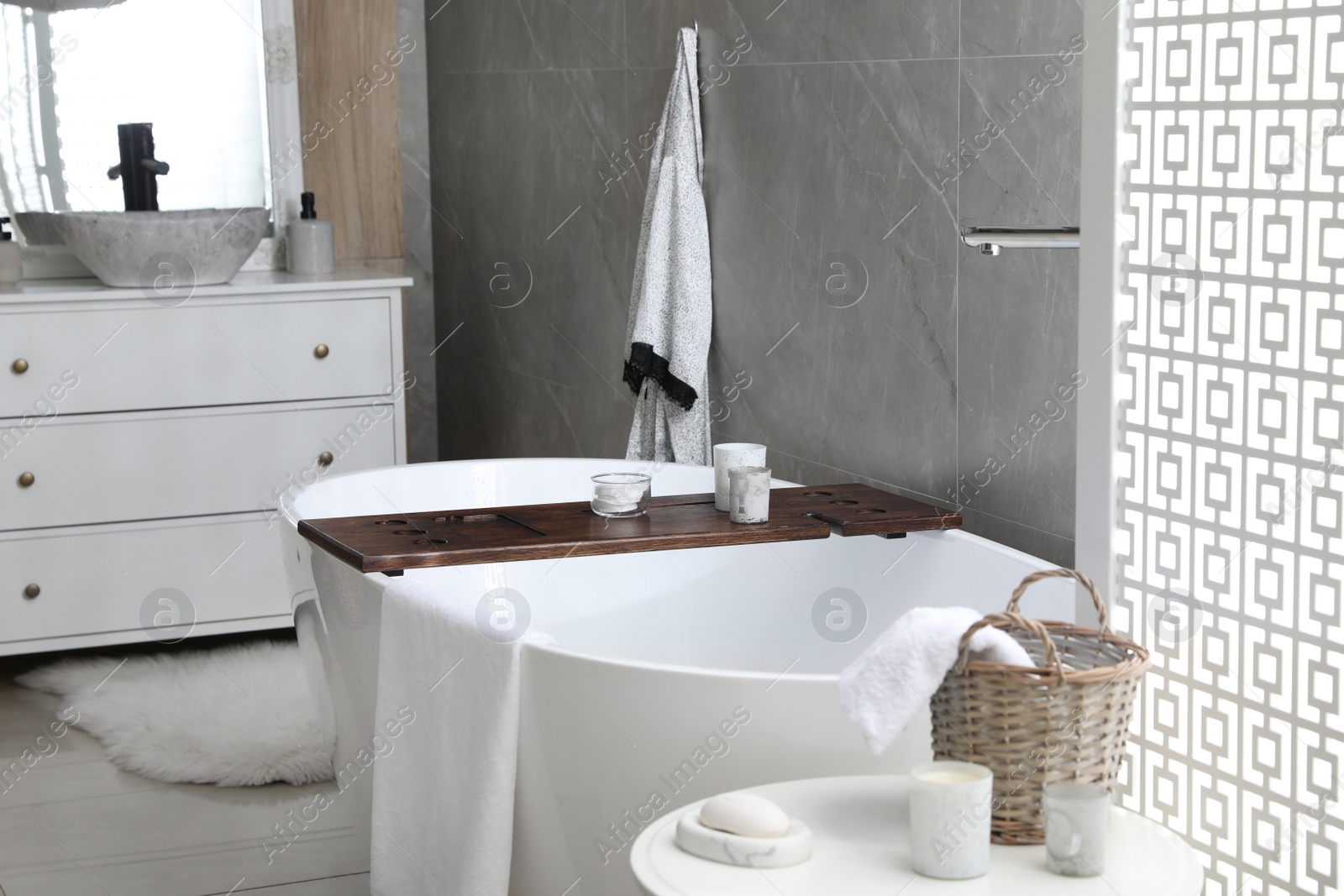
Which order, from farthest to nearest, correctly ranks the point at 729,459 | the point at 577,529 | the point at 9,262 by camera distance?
the point at 9,262 → the point at 729,459 → the point at 577,529

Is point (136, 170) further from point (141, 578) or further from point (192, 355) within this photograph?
point (141, 578)

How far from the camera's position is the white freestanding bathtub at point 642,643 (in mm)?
1550

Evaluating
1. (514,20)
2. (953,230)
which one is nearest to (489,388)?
(514,20)

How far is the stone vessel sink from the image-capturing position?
3.37 meters

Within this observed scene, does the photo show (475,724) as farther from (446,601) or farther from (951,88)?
(951,88)

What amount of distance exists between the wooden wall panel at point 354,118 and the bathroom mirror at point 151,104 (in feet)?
0.18

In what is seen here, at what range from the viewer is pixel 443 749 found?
1.82m

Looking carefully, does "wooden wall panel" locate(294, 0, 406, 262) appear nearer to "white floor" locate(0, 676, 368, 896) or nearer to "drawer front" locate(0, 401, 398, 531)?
"drawer front" locate(0, 401, 398, 531)

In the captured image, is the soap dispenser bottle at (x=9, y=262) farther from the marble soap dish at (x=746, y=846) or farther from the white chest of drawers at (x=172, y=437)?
the marble soap dish at (x=746, y=846)

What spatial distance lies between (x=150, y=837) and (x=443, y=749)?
3.60 feet

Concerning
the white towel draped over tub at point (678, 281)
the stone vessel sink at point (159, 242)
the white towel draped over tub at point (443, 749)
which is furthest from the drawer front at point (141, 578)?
the white towel draped over tub at point (443, 749)

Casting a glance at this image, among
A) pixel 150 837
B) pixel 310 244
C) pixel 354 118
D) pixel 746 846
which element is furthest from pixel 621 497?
pixel 354 118

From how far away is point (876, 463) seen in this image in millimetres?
2514

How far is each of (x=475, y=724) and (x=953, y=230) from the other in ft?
3.59
